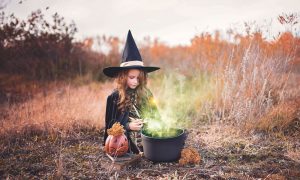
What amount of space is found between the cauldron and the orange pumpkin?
0.21 meters

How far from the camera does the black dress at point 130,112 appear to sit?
3373 millimetres

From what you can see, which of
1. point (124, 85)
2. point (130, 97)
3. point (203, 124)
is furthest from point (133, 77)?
point (203, 124)

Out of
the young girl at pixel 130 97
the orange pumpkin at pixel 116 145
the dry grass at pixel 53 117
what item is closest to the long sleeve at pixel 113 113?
the young girl at pixel 130 97

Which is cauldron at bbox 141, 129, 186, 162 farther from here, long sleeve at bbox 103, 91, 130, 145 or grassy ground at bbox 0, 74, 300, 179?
long sleeve at bbox 103, 91, 130, 145

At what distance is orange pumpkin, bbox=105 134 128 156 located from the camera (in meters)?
2.99

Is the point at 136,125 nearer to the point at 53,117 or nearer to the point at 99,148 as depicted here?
the point at 99,148

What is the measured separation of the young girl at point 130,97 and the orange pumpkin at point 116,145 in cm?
23

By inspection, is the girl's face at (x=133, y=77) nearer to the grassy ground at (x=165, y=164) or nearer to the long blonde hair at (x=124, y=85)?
the long blonde hair at (x=124, y=85)

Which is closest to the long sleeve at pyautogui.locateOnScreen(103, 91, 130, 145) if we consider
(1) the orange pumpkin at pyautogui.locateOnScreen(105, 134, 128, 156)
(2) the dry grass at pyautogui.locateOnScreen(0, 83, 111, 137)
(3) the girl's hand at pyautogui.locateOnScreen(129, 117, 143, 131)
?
(3) the girl's hand at pyautogui.locateOnScreen(129, 117, 143, 131)

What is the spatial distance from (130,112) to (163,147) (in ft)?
2.19

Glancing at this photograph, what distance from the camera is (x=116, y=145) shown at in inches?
118

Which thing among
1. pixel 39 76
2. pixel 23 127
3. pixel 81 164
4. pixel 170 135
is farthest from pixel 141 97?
pixel 39 76

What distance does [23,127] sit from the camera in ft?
13.3

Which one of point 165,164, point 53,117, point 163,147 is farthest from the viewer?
point 53,117
